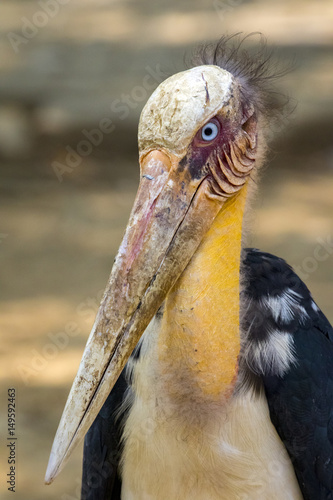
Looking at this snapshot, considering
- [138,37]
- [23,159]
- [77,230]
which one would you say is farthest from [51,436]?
[138,37]

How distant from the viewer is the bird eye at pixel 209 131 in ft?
6.15

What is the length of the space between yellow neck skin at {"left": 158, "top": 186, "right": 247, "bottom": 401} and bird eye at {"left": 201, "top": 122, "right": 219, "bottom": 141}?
0.19m

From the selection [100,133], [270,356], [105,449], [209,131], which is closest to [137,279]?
[209,131]

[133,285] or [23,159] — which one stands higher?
[23,159]

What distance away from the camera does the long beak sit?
179 cm

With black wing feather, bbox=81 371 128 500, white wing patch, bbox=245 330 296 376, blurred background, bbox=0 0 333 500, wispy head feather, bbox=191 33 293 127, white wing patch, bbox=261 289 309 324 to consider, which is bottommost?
black wing feather, bbox=81 371 128 500

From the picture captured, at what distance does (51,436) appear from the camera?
4141 mm

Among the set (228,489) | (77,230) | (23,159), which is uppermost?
(23,159)

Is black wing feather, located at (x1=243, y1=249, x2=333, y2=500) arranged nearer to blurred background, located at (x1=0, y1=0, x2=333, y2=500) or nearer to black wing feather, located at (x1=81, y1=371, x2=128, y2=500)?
black wing feather, located at (x1=81, y1=371, x2=128, y2=500)

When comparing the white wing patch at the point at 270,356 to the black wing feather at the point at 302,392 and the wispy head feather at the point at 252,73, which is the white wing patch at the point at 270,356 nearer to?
the black wing feather at the point at 302,392

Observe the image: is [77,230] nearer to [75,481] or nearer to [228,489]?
[75,481]

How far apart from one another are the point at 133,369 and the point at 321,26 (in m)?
4.59

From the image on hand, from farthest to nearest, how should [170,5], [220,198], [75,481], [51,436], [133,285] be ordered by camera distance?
[170,5] → [51,436] → [75,481] → [220,198] → [133,285]

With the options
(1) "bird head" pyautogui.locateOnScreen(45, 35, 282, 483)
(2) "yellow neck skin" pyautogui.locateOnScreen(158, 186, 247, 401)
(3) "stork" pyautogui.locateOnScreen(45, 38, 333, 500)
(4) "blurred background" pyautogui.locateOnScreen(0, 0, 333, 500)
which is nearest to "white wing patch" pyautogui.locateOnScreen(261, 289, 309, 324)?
(3) "stork" pyautogui.locateOnScreen(45, 38, 333, 500)
